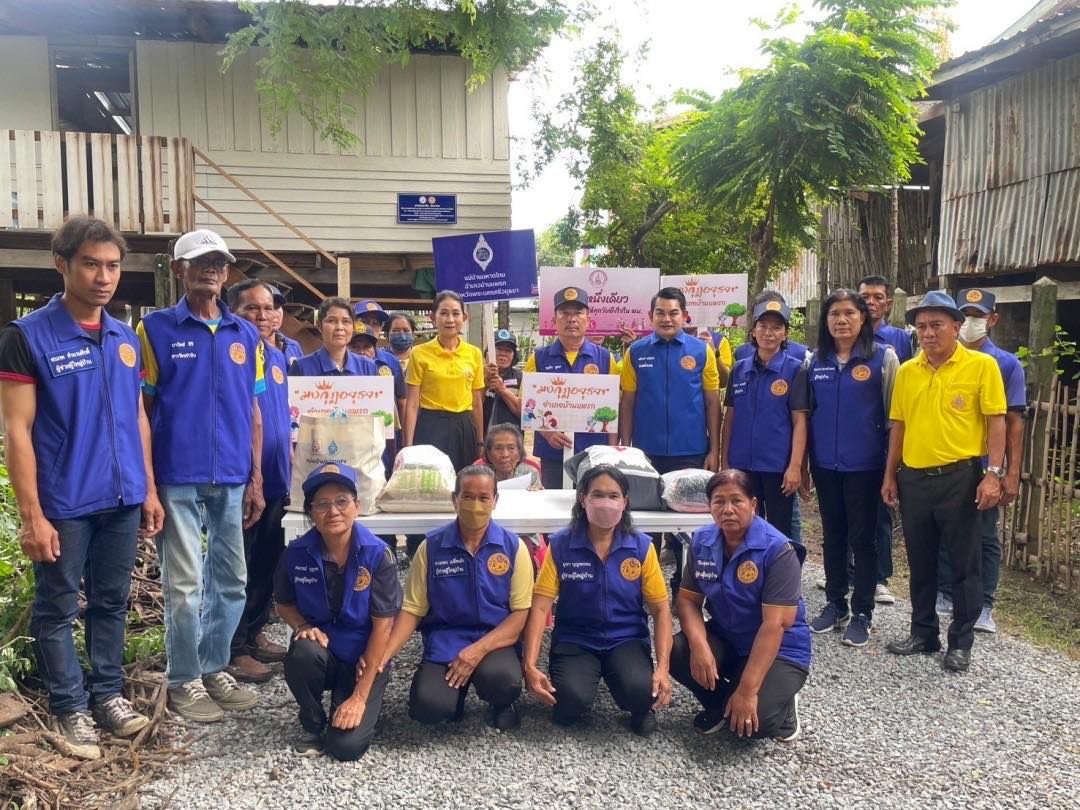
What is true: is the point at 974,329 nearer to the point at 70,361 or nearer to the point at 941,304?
the point at 941,304

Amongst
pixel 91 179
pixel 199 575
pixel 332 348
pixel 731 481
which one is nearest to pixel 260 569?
pixel 199 575

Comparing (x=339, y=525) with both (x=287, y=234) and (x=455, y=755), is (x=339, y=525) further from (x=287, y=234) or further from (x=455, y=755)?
(x=287, y=234)

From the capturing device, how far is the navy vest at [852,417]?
187 inches

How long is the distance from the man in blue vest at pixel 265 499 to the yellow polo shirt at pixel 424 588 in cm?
106

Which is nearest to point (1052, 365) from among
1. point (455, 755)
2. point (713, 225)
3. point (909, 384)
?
point (909, 384)

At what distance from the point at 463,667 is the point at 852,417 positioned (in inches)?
105

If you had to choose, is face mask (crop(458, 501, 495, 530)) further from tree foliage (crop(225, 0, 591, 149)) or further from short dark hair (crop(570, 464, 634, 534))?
tree foliage (crop(225, 0, 591, 149))

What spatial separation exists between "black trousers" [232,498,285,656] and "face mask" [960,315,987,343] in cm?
421

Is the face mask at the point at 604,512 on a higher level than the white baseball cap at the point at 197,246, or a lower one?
lower

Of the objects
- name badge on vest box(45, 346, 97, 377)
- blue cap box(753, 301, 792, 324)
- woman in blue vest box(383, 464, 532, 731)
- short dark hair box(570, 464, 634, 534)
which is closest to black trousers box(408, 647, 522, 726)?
woman in blue vest box(383, 464, 532, 731)

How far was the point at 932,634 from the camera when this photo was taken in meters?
4.61

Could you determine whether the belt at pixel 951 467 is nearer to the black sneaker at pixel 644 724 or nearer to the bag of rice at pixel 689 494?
the bag of rice at pixel 689 494

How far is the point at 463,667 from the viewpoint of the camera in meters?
3.63

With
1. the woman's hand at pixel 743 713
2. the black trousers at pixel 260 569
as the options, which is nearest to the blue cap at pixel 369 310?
the black trousers at pixel 260 569
